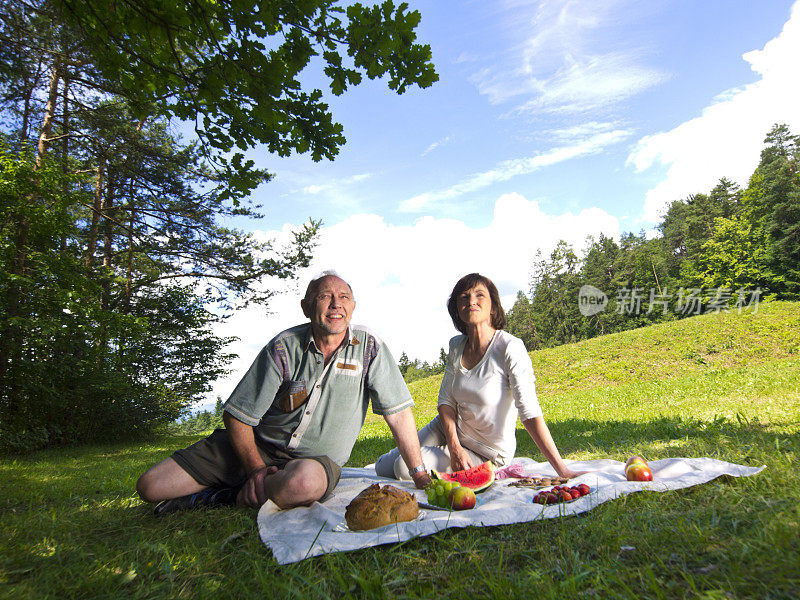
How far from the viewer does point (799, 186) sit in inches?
1651

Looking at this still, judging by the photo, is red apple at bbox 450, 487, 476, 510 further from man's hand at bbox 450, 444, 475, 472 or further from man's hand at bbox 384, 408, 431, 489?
man's hand at bbox 450, 444, 475, 472

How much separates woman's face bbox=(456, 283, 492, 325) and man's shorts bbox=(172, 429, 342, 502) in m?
1.82

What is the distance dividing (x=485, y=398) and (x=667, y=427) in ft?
A: 12.5

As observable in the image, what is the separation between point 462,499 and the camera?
322 cm

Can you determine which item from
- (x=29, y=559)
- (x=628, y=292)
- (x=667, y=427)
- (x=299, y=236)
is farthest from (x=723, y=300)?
(x=29, y=559)

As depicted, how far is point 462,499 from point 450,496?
93 mm

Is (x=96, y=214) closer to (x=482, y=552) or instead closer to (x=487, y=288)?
(x=487, y=288)

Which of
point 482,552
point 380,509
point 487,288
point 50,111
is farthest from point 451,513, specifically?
point 50,111

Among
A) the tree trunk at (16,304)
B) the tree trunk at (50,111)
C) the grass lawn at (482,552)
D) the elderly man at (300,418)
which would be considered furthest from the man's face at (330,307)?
the tree trunk at (50,111)

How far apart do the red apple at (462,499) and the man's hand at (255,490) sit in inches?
54.0

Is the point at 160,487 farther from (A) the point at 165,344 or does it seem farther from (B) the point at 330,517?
(A) the point at 165,344

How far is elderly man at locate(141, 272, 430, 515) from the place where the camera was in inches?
141

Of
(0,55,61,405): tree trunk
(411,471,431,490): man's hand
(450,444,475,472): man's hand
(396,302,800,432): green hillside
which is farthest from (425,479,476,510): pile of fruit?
(0,55,61,405): tree trunk

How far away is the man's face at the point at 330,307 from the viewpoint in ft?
12.6
